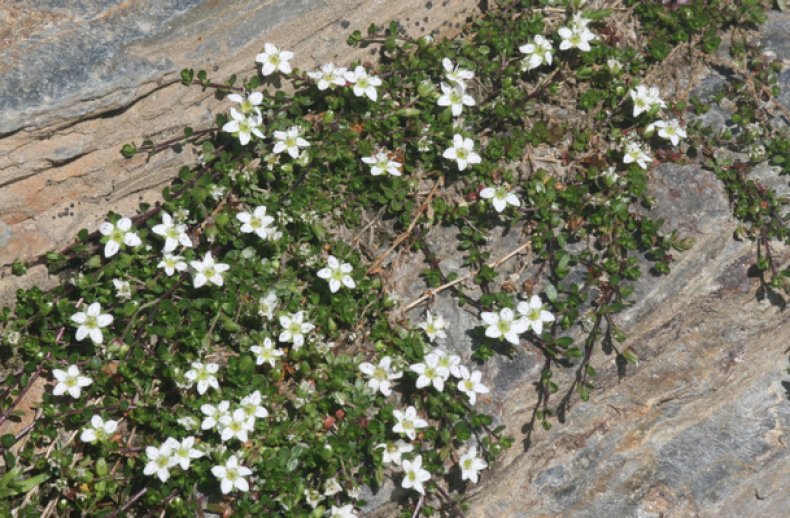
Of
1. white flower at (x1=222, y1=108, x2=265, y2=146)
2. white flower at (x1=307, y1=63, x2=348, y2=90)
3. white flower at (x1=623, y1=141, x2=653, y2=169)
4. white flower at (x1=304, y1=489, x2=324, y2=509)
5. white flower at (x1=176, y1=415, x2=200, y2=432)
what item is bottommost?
white flower at (x1=304, y1=489, x2=324, y2=509)

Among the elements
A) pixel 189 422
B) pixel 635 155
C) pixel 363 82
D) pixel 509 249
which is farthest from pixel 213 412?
pixel 635 155

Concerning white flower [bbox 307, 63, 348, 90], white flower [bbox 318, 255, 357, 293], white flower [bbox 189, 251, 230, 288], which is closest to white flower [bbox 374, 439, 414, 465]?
white flower [bbox 318, 255, 357, 293]

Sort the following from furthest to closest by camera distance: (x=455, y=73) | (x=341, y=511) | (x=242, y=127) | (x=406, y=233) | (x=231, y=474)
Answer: (x=455, y=73)
(x=406, y=233)
(x=242, y=127)
(x=341, y=511)
(x=231, y=474)

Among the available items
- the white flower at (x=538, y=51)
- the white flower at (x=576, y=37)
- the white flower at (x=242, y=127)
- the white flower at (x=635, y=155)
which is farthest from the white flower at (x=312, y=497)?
the white flower at (x=576, y=37)

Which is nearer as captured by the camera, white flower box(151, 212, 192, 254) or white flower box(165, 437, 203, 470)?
white flower box(165, 437, 203, 470)

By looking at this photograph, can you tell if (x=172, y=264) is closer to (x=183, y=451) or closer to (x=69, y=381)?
(x=69, y=381)

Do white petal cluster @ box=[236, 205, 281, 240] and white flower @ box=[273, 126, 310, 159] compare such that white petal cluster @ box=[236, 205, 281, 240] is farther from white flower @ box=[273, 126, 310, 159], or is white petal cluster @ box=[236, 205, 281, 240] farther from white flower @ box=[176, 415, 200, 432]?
white flower @ box=[176, 415, 200, 432]
